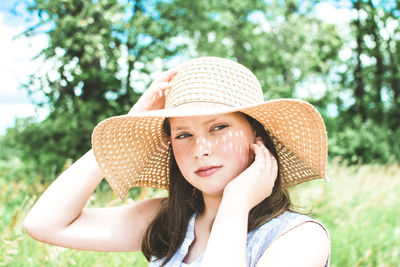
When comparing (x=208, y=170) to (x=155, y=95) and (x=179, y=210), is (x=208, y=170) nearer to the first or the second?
(x=179, y=210)

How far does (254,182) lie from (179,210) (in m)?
0.55

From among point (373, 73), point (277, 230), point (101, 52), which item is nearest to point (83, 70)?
point (101, 52)

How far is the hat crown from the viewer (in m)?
1.54

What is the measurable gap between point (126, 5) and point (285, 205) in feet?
20.5

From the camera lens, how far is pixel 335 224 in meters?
4.96

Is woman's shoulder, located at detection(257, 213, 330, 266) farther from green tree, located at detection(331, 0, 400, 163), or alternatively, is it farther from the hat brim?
green tree, located at detection(331, 0, 400, 163)

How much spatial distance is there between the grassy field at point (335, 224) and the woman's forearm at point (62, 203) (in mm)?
353

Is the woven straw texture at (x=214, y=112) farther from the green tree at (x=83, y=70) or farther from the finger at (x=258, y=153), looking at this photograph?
the green tree at (x=83, y=70)

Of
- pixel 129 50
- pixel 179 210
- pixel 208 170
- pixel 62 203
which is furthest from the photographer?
pixel 129 50

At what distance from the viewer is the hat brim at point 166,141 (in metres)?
1.50

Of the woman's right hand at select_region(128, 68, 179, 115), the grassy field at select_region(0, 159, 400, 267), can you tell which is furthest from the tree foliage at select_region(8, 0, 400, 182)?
the woman's right hand at select_region(128, 68, 179, 115)

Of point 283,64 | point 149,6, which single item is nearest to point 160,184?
point 149,6

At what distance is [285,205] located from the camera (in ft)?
5.40

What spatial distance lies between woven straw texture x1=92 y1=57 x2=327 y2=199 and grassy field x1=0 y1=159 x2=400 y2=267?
0.46 m
